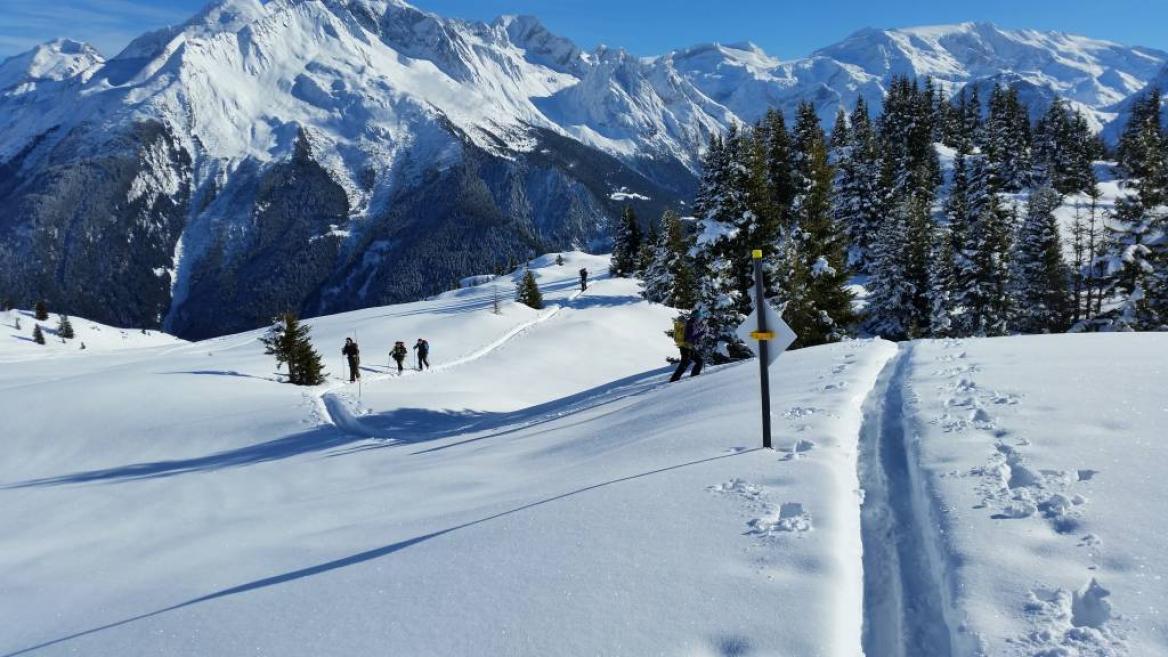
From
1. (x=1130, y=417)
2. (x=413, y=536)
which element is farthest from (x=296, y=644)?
(x=1130, y=417)

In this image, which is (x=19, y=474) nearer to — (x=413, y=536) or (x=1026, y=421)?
(x=413, y=536)

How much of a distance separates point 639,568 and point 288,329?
26324 millimetres

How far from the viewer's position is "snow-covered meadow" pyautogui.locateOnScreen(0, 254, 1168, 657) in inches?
180

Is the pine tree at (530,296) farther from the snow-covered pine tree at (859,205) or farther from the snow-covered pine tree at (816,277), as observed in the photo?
the snow-covered pine tree at (816,277)

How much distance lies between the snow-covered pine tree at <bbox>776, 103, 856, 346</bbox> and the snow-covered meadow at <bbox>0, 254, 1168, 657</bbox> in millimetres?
11861

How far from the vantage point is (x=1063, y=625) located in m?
4.16

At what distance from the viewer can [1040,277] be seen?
44312 mm

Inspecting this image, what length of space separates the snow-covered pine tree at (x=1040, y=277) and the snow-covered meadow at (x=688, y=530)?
34.9 metres

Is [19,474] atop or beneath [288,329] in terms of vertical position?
beneath

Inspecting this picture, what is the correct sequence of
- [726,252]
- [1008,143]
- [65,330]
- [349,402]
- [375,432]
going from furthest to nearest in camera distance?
[65,330]
[1008,143]
[726,252]
[349,402]
[375,432]

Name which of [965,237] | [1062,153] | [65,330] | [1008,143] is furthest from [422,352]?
[1062,153]

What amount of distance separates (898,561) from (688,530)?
1.67 metres

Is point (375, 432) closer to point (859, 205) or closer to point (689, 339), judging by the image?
point (689, 339)

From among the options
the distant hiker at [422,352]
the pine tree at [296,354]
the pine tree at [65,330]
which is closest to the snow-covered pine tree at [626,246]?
the distant hiker at [422,352]
